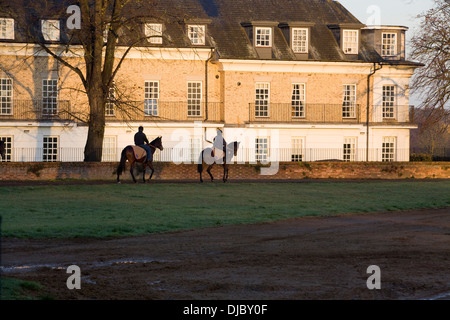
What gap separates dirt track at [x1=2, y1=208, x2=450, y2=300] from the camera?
34.0 feet

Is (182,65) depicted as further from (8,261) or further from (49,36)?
(8,261)

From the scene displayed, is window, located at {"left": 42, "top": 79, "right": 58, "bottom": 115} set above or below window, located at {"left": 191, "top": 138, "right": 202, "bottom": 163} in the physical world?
above

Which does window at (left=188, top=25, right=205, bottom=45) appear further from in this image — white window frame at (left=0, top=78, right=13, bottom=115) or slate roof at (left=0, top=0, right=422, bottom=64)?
white window frame at (left=0, top=78, right=13, bottom=115)

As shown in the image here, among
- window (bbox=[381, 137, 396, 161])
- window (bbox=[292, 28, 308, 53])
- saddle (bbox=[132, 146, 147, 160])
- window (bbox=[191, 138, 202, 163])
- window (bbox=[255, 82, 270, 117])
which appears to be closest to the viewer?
saddle (bbox=[132, 146, 147, 160])

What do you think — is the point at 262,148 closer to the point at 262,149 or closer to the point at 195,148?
the point at 262,149

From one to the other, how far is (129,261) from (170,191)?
14999 millimetres

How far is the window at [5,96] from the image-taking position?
150 ft

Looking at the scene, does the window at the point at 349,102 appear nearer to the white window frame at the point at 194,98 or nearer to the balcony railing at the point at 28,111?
the white window frame at the point at 194,98

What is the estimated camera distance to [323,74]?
5056 centimetres

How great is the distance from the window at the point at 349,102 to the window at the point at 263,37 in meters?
6.08

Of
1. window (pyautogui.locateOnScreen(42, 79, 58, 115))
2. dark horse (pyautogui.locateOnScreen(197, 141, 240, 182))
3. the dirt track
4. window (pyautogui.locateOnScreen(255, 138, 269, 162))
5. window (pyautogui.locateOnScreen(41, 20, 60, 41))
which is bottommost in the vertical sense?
the dirt track

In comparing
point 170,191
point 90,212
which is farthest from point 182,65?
point 90,212

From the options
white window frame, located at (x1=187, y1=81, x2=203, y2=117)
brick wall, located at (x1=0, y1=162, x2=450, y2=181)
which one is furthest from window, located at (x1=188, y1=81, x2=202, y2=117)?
brick wall, located at (x1=0, y1=162, x2=450, y2=181)

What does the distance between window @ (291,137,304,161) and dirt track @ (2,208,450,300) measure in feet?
106
